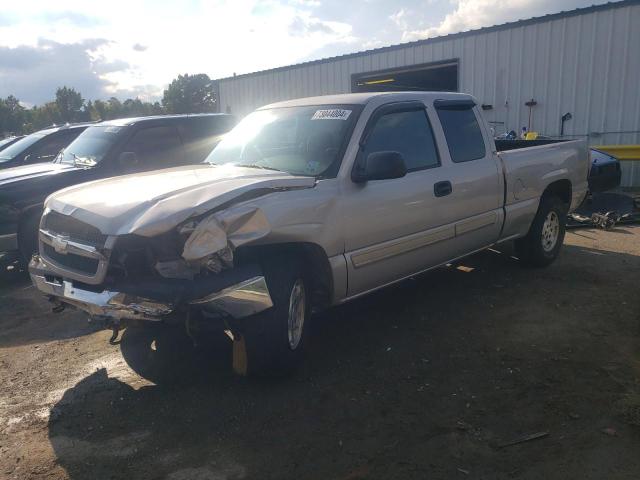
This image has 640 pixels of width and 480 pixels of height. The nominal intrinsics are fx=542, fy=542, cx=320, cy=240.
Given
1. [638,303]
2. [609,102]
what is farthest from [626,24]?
[638,303]

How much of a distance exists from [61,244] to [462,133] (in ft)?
12.1

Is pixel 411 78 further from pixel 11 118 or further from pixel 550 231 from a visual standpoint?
pixel 11 118

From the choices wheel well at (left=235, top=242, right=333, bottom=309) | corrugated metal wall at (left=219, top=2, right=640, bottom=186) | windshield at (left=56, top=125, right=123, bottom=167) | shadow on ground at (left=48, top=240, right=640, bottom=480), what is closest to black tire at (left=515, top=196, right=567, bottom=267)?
shadow on ground at (left=48, top=240, right=640, bottom=480)

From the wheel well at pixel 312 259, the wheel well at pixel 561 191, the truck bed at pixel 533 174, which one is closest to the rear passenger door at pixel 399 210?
the wheel well at pixel 312 259

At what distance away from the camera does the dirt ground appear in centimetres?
288

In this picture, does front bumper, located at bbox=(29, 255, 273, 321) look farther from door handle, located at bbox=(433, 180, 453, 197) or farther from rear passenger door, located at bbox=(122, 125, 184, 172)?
rear passenger door, located at bbox=(122, 125, 184, 172)

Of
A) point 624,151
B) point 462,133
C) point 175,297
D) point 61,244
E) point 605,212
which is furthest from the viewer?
point 624,151

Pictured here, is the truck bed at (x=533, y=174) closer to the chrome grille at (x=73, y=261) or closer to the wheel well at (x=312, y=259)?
the wheel well at (x=312, y=259)

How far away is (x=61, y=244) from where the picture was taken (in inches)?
143

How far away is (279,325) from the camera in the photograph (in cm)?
347

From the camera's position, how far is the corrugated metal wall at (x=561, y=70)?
40.1ft

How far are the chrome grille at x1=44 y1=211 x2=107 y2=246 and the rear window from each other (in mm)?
3160

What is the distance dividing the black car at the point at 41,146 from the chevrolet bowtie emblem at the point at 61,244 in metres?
6.39

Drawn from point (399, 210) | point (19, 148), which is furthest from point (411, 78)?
point (399, 210)
